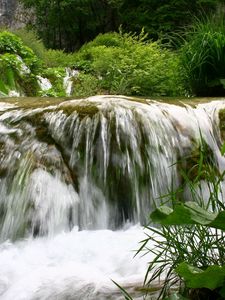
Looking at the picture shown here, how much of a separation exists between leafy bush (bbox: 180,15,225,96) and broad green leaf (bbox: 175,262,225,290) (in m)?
4.72

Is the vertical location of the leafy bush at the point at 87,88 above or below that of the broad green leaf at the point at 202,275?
below

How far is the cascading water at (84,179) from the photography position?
2852mm

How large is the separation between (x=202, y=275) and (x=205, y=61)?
495cm

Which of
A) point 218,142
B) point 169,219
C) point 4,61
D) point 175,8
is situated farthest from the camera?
point 175,8

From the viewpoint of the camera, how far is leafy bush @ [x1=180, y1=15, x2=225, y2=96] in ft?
19.5

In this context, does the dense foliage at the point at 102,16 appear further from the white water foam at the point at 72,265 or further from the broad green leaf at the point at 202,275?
the broad green leaf at the point at 202,275

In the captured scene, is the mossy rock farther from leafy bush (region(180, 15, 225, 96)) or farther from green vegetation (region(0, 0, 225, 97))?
leafy bush (region(180, 15, 225, 96))

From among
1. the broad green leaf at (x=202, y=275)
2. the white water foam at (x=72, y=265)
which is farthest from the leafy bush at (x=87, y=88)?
the broad green leaf at (x=202, y=275)

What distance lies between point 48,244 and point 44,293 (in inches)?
33.1

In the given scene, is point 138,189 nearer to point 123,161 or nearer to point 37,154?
point 123,161

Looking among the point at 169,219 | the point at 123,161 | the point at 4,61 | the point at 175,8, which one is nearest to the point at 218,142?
the point at 123,161

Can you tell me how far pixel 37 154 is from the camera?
373 cm

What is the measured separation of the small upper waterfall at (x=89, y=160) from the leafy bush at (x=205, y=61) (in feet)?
6.17

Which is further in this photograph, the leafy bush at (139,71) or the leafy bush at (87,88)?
the leafy bush at (87,88)
